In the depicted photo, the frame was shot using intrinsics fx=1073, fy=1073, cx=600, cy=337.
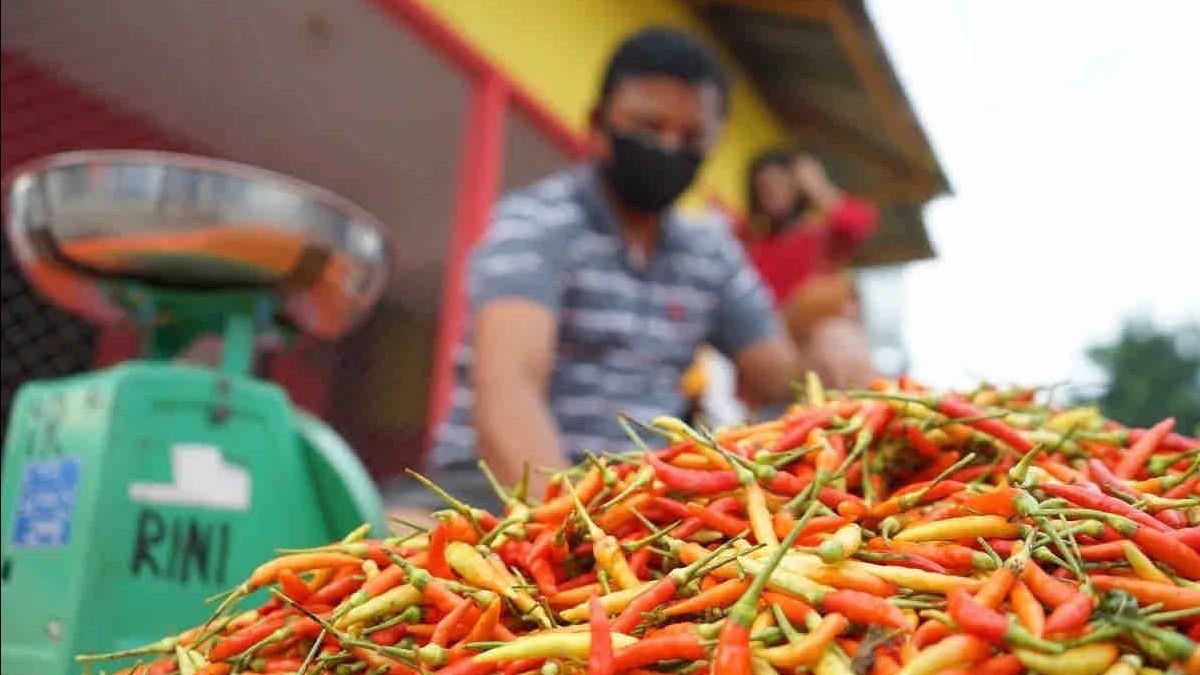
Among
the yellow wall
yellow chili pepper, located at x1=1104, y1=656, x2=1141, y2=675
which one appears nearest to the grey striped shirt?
the yellow wall

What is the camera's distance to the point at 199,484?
1.89 meters

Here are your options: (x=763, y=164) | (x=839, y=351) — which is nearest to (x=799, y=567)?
(x=839, y=351)

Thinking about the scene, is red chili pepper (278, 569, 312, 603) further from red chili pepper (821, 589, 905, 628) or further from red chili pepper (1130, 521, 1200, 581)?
red chili pepper (1130, 521, 1200, 581)

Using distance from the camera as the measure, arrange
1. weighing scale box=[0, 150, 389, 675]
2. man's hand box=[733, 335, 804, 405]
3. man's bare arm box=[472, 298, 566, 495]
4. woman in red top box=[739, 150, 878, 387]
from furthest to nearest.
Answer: woman in red top box=[739, 150, 878, 387]
man's hand box=[733, 335, 804, 405]
man's bare arm box=[472, 298, 566, 495]
weighing scale box=[0, 150, 389, 675]

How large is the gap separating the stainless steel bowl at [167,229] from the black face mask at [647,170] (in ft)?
2.63

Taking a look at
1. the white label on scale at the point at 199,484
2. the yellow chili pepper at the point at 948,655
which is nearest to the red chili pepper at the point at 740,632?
the yellow chili pepper at the point at 948,655

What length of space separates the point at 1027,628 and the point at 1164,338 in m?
5.23

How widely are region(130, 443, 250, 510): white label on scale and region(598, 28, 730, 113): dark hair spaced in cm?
137

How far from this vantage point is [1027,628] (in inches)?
33.5

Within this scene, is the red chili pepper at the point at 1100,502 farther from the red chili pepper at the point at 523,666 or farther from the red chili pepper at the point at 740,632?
the red chili pepper at the point at 523,666

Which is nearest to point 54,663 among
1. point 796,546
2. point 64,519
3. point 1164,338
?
point 64,519

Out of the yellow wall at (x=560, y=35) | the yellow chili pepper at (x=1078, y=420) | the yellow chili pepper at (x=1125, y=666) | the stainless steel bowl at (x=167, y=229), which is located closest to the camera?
the yellow chili pepper at (x=1125, y=666)

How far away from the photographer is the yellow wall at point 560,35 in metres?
4.63

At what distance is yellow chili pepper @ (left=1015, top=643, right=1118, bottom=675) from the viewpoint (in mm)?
811
